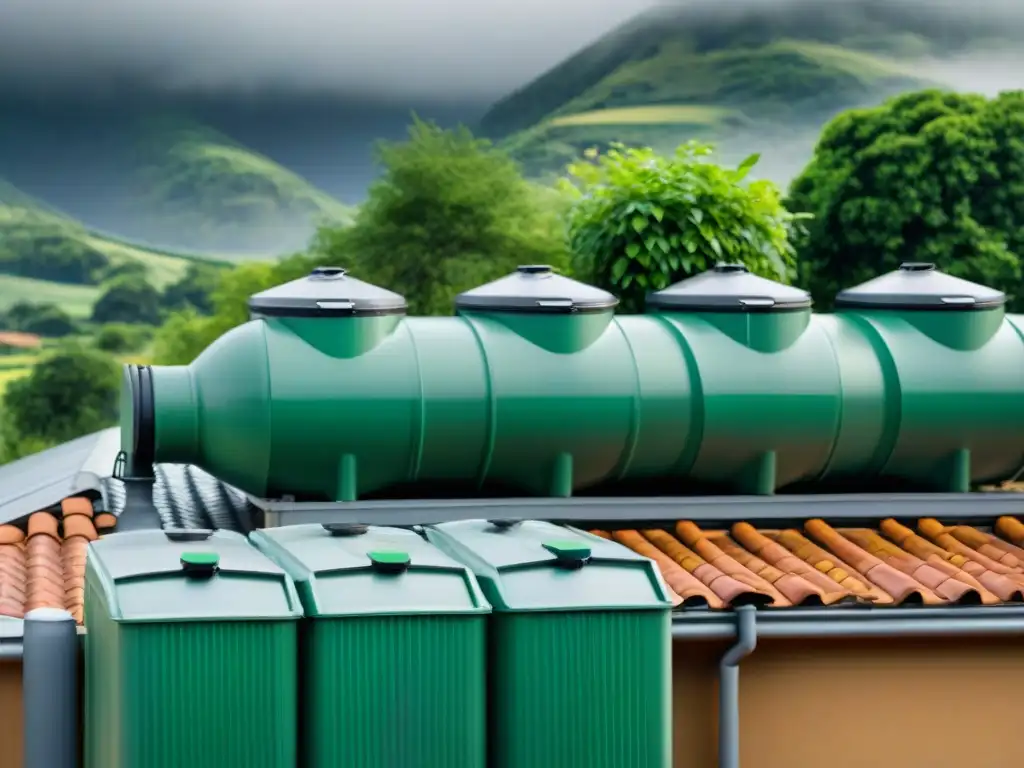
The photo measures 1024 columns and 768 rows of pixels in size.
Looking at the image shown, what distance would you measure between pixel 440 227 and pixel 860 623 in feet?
126

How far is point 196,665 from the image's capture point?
23.1 ft

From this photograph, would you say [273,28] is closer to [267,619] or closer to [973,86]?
[973,86]

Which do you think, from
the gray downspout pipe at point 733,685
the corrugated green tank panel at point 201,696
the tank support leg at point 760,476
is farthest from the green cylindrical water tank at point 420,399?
the corrugated green tank panel at point 201,696

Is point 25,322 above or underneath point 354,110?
underneath

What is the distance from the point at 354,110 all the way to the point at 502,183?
65.9 meters

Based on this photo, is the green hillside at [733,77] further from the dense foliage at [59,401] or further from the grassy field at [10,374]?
the dense foliage at [59,401]

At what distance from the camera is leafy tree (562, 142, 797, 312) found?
13.8 metres

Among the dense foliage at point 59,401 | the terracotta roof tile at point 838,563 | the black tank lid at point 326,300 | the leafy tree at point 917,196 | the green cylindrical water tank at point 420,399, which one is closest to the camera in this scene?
the terracotta roof tile at point 838,563

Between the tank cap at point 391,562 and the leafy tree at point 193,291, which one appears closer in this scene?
the tank cap at point 391,562

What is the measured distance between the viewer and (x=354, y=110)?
112 metres

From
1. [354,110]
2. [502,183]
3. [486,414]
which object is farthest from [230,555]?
[354,110]

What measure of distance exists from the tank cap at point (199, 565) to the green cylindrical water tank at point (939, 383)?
4.91 metres

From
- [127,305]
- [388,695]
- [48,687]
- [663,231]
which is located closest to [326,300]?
[48,687]

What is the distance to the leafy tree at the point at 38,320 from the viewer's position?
9406 cm
